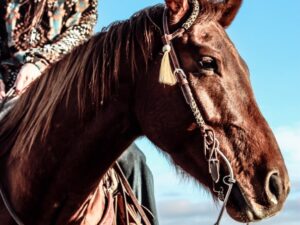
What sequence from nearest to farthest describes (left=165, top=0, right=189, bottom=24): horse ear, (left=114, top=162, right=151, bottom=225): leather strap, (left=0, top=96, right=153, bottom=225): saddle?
(left=165, top=0, right=189, bottom=24): horse ear
(left=0, top=96, right=153, bottom=225): saddle
(left=114, top=162, right=151, bottom=225): leather strap

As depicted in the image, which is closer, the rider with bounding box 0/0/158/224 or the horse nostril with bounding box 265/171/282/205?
the horse nostril with bounding box 265/171/282/205

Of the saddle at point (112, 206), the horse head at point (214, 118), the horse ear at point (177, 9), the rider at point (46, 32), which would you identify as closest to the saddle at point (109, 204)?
the saddle at point (112, 206)

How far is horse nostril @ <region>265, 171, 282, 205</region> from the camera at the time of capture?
373 centimetres

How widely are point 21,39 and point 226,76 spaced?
299 cm

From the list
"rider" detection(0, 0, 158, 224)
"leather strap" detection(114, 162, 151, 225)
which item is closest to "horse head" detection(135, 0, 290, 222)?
"leather strap" detection(114, 162, 151, 225)

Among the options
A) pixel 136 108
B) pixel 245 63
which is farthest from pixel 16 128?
pixel 245 63

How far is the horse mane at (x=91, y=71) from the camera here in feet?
14.3

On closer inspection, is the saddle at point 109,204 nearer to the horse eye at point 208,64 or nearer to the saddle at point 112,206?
the saddle at point 112,206

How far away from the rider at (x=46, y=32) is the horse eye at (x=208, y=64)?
212cm

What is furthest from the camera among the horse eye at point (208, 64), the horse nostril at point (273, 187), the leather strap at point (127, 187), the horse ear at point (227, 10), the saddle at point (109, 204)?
the leather strap at point (127, 187)

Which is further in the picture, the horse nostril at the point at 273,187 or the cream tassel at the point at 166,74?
the cream tassel at the point at 166,74

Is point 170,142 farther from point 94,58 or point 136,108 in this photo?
point 94,58

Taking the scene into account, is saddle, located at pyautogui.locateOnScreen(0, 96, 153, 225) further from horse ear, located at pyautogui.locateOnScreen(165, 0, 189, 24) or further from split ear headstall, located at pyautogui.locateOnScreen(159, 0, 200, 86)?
horse ear, located at pyautogui.locateOnScreen(165, 0, 189, 24)

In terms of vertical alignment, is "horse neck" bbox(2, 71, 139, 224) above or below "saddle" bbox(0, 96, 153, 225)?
above
